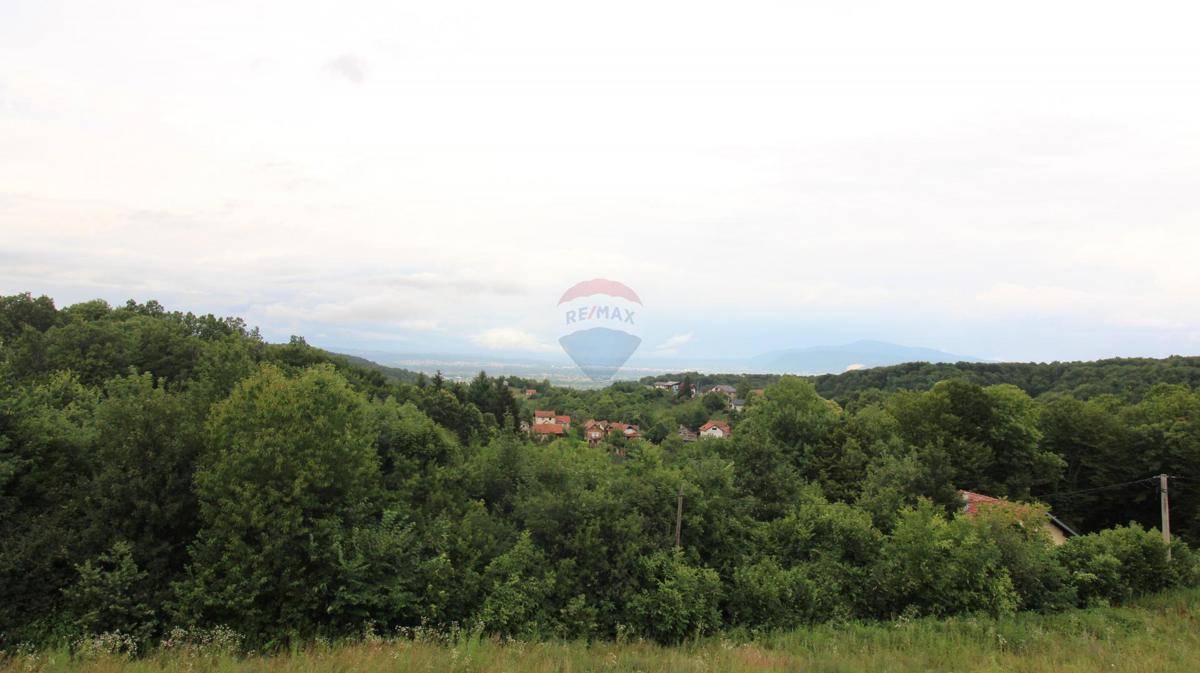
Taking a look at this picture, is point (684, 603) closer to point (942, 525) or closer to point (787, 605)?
point (787, 605)

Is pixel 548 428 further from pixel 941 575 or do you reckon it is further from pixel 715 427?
pixel 941 575

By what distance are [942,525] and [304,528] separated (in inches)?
507

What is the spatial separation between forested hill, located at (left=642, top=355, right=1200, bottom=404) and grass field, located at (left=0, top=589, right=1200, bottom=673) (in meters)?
25.0

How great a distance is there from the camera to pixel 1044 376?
75938 millimetres

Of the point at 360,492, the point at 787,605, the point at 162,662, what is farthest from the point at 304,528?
the point at 787,605

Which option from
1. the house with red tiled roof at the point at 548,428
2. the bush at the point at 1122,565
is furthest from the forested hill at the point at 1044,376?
the house with red tiled roof at the point at 548,428

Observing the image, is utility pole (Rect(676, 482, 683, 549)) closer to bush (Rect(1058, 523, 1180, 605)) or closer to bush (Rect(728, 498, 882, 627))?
bush (Rect(728, 498, 882, 627))

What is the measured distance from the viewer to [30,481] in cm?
1033

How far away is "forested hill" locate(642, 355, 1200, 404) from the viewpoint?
182ft

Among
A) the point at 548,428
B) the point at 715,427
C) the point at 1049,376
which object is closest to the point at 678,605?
the point at 548,428

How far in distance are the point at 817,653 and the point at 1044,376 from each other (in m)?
89.0

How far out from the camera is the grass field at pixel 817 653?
232 inches

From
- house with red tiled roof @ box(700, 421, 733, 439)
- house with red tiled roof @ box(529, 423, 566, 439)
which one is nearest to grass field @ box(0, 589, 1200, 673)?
house with red tiled roof @ box(529, 423, 566, 439)

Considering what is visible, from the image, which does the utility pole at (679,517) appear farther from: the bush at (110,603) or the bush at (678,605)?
the bush at (110,603)
